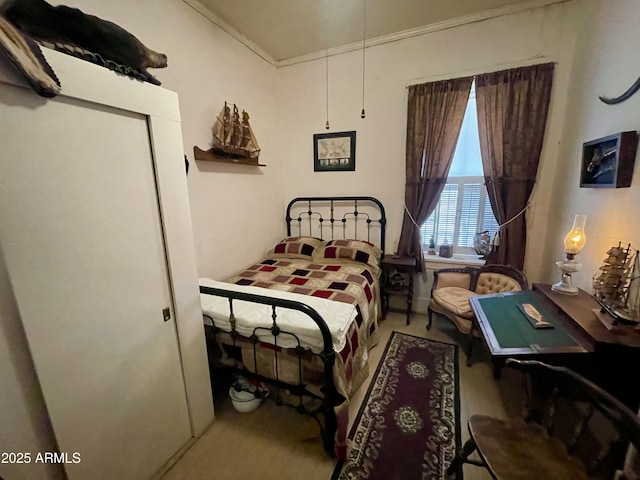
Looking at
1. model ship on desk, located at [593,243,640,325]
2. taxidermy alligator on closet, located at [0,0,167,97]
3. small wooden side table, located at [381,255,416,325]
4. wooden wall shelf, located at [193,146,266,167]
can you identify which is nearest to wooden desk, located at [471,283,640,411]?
model ship on desk, located at [593,243,640,325]

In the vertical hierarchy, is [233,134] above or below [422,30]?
below

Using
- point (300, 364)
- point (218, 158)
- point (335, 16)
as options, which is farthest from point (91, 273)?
point (335, 16)

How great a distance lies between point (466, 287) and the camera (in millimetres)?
2637

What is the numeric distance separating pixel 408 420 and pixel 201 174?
244cm

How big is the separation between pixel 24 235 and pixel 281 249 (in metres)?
2.32

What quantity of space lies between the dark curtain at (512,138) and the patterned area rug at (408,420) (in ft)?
4.23

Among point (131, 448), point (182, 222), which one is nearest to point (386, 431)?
point (131, 448)

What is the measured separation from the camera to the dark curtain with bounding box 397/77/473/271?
2.52 m

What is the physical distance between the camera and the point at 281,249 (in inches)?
123

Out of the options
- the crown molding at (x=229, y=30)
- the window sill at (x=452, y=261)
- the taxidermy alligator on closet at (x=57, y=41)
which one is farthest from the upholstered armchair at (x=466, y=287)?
the crown molding at (x=229, y=30)

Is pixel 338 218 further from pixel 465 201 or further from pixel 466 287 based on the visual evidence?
pixel 466 287

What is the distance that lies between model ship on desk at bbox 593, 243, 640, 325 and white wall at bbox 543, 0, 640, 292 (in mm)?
94

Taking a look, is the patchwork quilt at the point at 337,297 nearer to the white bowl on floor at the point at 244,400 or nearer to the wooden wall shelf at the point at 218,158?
the white bowl on floor at the point at 244,400

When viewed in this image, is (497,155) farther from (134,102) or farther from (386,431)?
(134,102)
